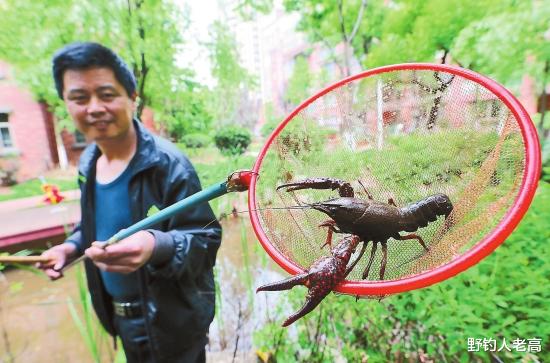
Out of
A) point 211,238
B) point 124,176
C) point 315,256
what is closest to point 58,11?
point 124,176

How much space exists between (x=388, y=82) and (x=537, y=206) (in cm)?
167

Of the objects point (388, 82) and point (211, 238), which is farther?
point (211, 238)

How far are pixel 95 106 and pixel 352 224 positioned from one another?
44.6 inches

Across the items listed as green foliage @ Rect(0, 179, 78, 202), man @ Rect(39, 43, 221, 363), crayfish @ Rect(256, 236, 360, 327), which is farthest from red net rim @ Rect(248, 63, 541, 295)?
green foliage @ Rect(0, 179, 78, 202)

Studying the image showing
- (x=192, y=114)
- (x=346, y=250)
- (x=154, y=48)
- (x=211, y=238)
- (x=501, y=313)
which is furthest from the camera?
(x=192, y=114)

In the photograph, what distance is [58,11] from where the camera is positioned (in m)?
5.64

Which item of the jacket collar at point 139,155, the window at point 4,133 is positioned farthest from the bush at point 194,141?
the window at point 4,133

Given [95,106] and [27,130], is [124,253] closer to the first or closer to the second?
[95,106]

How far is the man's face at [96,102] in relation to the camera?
130cm

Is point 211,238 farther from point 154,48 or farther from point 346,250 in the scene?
point 154,48

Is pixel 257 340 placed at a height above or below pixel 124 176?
below

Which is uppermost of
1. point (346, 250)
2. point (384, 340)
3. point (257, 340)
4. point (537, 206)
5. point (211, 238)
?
point (346, 250)

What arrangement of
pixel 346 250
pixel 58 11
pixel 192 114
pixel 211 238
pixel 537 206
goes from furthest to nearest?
1. pixel 192 114
2. pixel 58 11
3. pixel 537 206
4. pixel 211 238
5. pixel 346 250

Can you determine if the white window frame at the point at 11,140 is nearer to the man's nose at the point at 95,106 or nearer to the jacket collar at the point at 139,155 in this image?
the jacket collar at the point at 139,155
